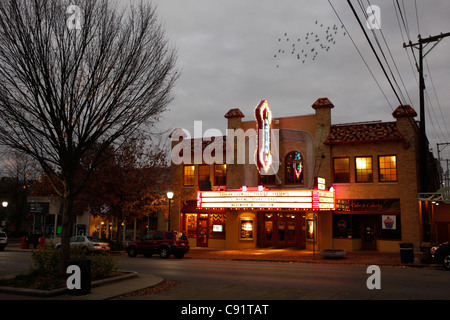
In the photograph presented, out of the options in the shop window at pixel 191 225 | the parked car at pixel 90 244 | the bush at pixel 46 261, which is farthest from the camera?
the shop window at pixel 191 225

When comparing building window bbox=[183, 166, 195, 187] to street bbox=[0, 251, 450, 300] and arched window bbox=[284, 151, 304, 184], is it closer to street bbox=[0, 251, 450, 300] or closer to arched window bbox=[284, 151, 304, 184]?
arched window bbox=[284, 151, 304, 184]

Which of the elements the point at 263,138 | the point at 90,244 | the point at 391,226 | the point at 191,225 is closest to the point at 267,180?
the point at 263,138

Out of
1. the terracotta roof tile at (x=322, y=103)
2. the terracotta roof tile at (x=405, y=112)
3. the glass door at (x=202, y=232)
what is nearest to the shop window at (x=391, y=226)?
the terracotta roof tile at (x=405, y=112)

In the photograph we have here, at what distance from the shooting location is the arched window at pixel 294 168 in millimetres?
30328

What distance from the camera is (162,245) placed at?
26.1 m

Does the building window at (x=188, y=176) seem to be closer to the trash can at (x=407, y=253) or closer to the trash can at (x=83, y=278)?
the trash can at (x=407, y=253)

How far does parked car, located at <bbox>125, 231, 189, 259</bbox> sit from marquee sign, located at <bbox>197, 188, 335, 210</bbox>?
4.35m

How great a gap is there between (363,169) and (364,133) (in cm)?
253

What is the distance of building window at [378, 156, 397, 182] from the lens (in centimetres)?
2780

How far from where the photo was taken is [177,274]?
1673 centimetres

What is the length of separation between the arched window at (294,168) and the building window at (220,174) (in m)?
5.21

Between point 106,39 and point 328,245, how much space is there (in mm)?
21261

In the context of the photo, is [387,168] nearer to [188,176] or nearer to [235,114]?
[235,114]

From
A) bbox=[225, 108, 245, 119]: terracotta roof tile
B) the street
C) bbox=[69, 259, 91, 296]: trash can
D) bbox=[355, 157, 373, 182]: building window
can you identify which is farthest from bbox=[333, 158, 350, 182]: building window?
bbox=[69, 259, 91, 296]: trash can
